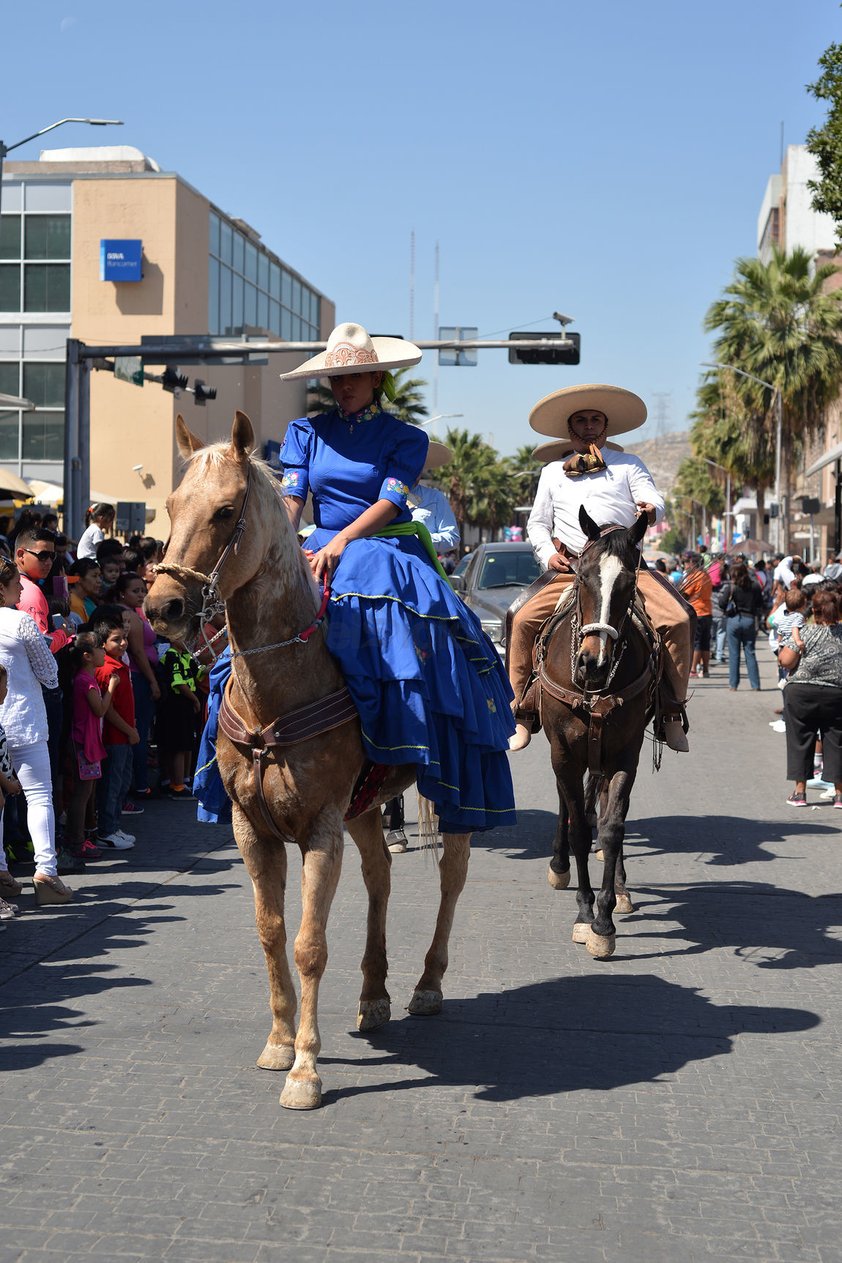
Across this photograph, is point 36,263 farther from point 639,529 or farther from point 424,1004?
point 424,1004

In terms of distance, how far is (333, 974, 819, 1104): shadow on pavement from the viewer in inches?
224

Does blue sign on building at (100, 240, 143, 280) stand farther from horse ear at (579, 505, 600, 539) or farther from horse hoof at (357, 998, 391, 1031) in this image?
horse hoof at (357, 998, 391, 1031)

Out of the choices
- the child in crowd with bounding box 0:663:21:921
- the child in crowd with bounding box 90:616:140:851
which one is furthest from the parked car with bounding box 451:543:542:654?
the child in crowd with bounding box 0:663:21:921

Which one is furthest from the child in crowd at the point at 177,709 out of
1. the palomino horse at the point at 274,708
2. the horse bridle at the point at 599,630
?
the palomino horse at the point at 274,708

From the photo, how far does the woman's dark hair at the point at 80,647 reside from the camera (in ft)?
33.3

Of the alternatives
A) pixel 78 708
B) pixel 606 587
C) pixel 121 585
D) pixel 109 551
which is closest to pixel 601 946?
pixel 606 587

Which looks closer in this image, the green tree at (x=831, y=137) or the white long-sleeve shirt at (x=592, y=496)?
the white long-sleeve shirt at (x=592, y=496)

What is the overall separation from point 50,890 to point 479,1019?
3352mm

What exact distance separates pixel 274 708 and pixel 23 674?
12.7 ft

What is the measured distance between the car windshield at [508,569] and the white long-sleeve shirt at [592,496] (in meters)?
13.6

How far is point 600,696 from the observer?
805 centimetres

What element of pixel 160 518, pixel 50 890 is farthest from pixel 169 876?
pixel 160 518

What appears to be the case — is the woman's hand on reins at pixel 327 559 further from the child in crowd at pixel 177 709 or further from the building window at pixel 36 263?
the building window at pixel 36 263

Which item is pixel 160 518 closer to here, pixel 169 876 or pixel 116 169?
pixel 116 169
